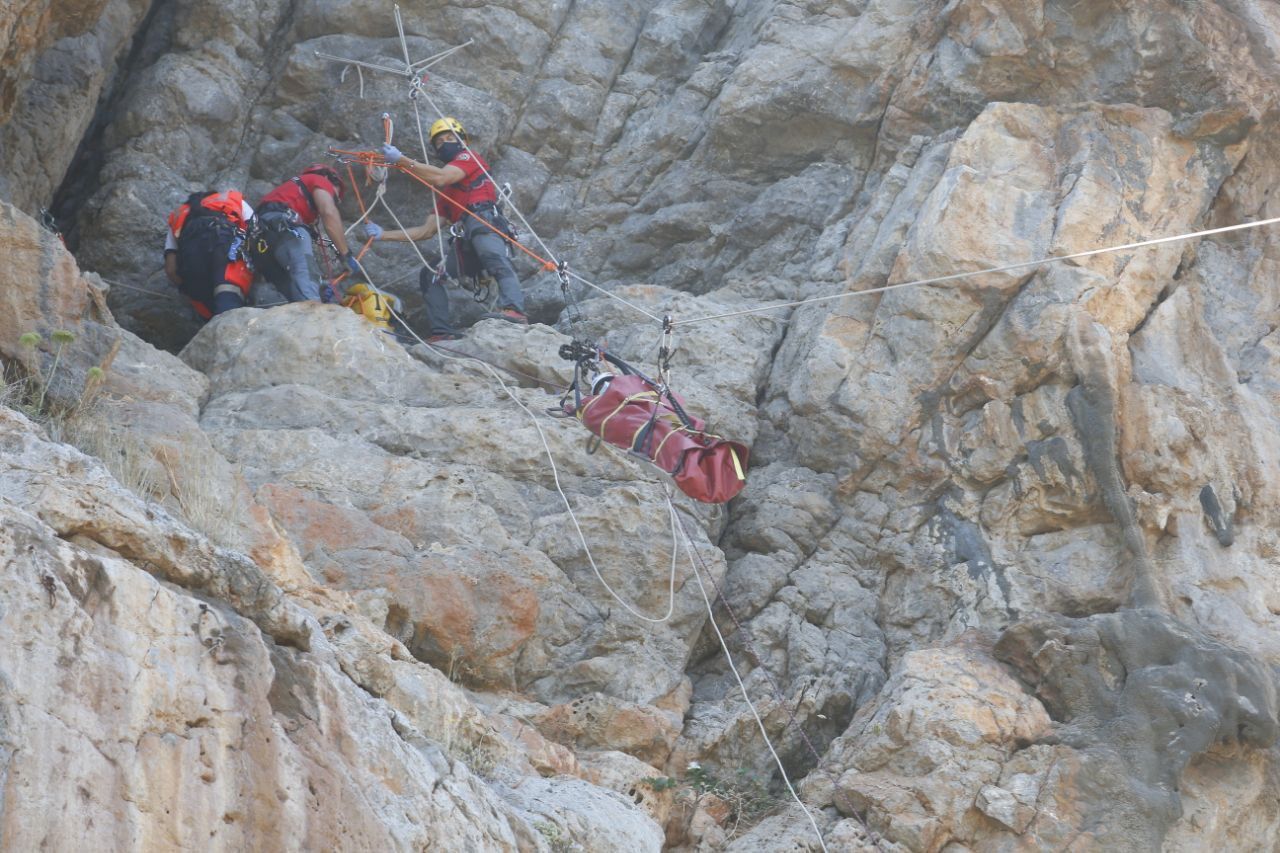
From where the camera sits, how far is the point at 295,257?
11.9 meters

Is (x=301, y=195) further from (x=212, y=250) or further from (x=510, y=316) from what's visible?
(x=510, y=316)

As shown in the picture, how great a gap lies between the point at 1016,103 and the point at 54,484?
26.3 feet

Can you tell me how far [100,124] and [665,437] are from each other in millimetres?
6206

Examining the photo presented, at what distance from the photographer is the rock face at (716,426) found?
20.4 feet

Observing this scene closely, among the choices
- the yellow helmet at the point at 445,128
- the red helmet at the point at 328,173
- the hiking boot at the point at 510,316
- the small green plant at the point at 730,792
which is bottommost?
the small green plant at the point at 730,792

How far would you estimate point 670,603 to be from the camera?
9812 millimetres

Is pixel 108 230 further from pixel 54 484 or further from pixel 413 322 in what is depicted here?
pixel 54 484

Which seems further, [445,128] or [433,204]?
[433,204]

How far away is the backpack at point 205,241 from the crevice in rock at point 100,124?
1.22 meters

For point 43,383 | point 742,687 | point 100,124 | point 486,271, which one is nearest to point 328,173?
point 486,271

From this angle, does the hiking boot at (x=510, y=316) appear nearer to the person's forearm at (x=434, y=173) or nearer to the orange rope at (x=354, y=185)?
the person's forearm at (x=434, y=173)

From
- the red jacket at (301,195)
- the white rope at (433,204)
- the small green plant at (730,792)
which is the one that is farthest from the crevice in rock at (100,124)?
the small green plant at (730,792)

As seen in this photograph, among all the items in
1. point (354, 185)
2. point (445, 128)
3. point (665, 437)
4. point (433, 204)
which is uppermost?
point (445, 128)

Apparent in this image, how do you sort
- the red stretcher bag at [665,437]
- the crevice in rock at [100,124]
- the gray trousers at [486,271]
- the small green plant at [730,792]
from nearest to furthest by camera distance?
1. the small green plant at [730,792]
2. the red stretcher bag at [665,437]
3. the gray trousers at [486,271]
4. the crevice in rock at [100,124]
